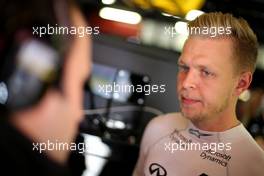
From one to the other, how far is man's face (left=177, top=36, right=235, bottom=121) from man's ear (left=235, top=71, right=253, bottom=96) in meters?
0.02

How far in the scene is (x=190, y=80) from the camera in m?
1.24

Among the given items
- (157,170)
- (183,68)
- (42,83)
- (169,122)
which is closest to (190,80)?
(183,68)

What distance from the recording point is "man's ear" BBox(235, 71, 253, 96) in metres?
1.23

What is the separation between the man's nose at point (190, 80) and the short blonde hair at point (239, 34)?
0.12m

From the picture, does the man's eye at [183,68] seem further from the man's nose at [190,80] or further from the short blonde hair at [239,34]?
the short blonde hair at [239,34]

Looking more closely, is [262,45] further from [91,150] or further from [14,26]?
[14,26]

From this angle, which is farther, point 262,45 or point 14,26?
point 14,26

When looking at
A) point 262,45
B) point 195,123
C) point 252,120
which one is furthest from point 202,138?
point 262,45

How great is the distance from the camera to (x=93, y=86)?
1.31 meters

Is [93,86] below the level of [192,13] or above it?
below

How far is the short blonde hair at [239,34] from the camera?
1207mm

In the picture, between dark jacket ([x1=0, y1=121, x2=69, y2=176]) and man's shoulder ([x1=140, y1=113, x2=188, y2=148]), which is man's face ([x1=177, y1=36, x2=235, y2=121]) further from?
dark jacket ([x1=0, y1=121, x2=69, y2=176])

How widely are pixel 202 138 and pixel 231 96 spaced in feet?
0.48

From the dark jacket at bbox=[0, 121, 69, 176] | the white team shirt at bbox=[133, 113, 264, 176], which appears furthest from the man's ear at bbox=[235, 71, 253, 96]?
the dark jacket at bbox=[0, 121, 69, 176]
